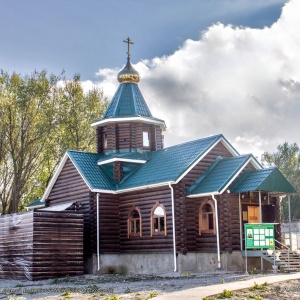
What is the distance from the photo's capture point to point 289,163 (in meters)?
63.3

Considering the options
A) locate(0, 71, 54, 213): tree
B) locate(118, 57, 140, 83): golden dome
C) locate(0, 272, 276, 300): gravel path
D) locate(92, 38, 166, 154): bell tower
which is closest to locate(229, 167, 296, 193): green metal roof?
locate(0, 272, 276, 300): gravel path

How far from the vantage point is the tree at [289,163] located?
59.3 metres

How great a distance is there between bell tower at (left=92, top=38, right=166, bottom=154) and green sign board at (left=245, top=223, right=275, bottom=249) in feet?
30.6

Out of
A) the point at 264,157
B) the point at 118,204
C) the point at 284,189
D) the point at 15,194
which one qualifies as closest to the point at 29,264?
the point at 118,204

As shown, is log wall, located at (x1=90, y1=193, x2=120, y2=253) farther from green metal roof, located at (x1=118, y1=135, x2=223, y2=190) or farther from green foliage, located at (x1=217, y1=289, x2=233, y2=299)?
green foliage, located at (x1=217, y1=289, x2=233, y2=299)

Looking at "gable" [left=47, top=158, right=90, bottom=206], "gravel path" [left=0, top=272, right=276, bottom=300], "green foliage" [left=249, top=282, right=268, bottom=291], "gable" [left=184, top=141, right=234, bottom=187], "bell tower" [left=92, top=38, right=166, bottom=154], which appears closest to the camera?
"green foliage" [left=249, top=282, right=268, bottom=291]

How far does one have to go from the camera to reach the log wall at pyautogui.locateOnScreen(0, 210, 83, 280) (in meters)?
25.4

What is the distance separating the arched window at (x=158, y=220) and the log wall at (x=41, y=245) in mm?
3434

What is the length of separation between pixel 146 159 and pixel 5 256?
8700 mm

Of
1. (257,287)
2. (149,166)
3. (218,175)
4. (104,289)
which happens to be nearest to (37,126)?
(149,166)

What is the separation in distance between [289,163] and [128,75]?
116 ft

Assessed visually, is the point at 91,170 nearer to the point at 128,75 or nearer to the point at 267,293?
the point at 128,75

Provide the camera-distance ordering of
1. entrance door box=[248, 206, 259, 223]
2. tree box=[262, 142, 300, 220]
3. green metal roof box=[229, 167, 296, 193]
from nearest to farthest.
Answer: green metal roof box=[229, 167, 296, 193]
entrance door box=[248, 206, 259, 223]
tree box=[262, 142, 300, 220]

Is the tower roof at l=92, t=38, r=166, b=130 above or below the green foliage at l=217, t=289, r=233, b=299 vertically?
above
